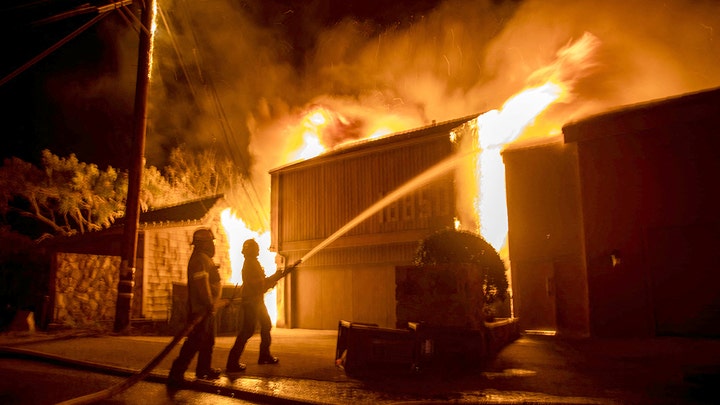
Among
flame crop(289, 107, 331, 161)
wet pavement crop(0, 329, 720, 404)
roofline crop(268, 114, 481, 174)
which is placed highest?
flame crop(289, 107, 331, 161)

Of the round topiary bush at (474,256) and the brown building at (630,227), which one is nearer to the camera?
the brown building at (630,227)

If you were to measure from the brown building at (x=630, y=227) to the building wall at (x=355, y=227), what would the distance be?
3113 mm

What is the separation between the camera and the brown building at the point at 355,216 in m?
15.7

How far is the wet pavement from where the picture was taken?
230 inches

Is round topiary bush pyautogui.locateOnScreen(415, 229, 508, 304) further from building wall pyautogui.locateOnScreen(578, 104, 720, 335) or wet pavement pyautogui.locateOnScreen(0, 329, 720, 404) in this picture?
building wall pyautogui.locateOnScreen(578, 104, 720, 335)

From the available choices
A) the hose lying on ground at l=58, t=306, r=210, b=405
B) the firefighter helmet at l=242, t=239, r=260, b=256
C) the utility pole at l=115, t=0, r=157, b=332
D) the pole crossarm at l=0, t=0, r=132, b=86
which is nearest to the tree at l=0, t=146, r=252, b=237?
the utility pole at l=115, t=0, r=157, b=332

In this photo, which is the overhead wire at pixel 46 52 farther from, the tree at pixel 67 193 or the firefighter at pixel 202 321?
the tree at pixel 67 193

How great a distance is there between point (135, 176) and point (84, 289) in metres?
5.23

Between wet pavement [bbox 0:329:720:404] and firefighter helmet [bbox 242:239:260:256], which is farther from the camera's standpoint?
firefighter helmet [bbox 242:239:260:256]

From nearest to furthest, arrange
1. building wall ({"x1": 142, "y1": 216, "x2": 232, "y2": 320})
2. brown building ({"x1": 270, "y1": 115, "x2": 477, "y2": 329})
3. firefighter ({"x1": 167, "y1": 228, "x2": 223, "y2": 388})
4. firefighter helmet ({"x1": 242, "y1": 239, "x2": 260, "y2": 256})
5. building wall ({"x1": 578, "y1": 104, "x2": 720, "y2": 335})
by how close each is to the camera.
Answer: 1. firefighter ({"x1": 167, "y1": 228, "x2": 223, "y2": 388})
2. firefighter helmet ({"x1": 242, "y1": 239, "x2": 260, "y2": 256})
3. building wall ({"x1": 578, "y1": 104, "x2": 720, "y2": 335})
4. brown building ({"x1": 270, "y1": 115, "x2": 477, "y2": 329})
5. building wall ({"x1": 142, "y1": 216, "x2": 232, "y2": 320})

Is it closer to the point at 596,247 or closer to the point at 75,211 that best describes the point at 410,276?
the point at 596,247

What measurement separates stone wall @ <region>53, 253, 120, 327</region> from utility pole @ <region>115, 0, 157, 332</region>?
12.8 feet

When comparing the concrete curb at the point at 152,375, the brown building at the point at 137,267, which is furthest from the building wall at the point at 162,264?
the concrete curb at the point at 152,375

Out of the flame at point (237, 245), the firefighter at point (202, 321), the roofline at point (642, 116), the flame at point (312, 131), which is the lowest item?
the firefighter at point (202, 321)
